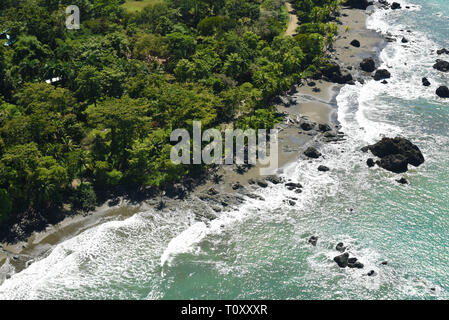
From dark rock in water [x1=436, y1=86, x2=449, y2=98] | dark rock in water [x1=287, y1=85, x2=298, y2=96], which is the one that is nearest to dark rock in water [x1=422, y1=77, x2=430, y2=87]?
dark rock in water [x1=436, y1=86, x2=449, y2=98]

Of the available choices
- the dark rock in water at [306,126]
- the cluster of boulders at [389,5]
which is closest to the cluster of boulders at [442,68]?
the dark rock in water at [306,126]

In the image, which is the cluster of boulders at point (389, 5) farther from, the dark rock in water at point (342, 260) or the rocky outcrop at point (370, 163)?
the dark rock in water at point (342, 260)

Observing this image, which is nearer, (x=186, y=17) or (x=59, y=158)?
(x=59, y=158)

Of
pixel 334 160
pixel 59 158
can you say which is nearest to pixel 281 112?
pixel 334 160

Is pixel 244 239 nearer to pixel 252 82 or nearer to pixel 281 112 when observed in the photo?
pixel 281 112

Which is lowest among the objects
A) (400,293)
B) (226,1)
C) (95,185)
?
(400,293)

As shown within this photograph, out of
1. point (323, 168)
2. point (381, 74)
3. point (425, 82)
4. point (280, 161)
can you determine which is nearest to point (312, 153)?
point (323, 168)
